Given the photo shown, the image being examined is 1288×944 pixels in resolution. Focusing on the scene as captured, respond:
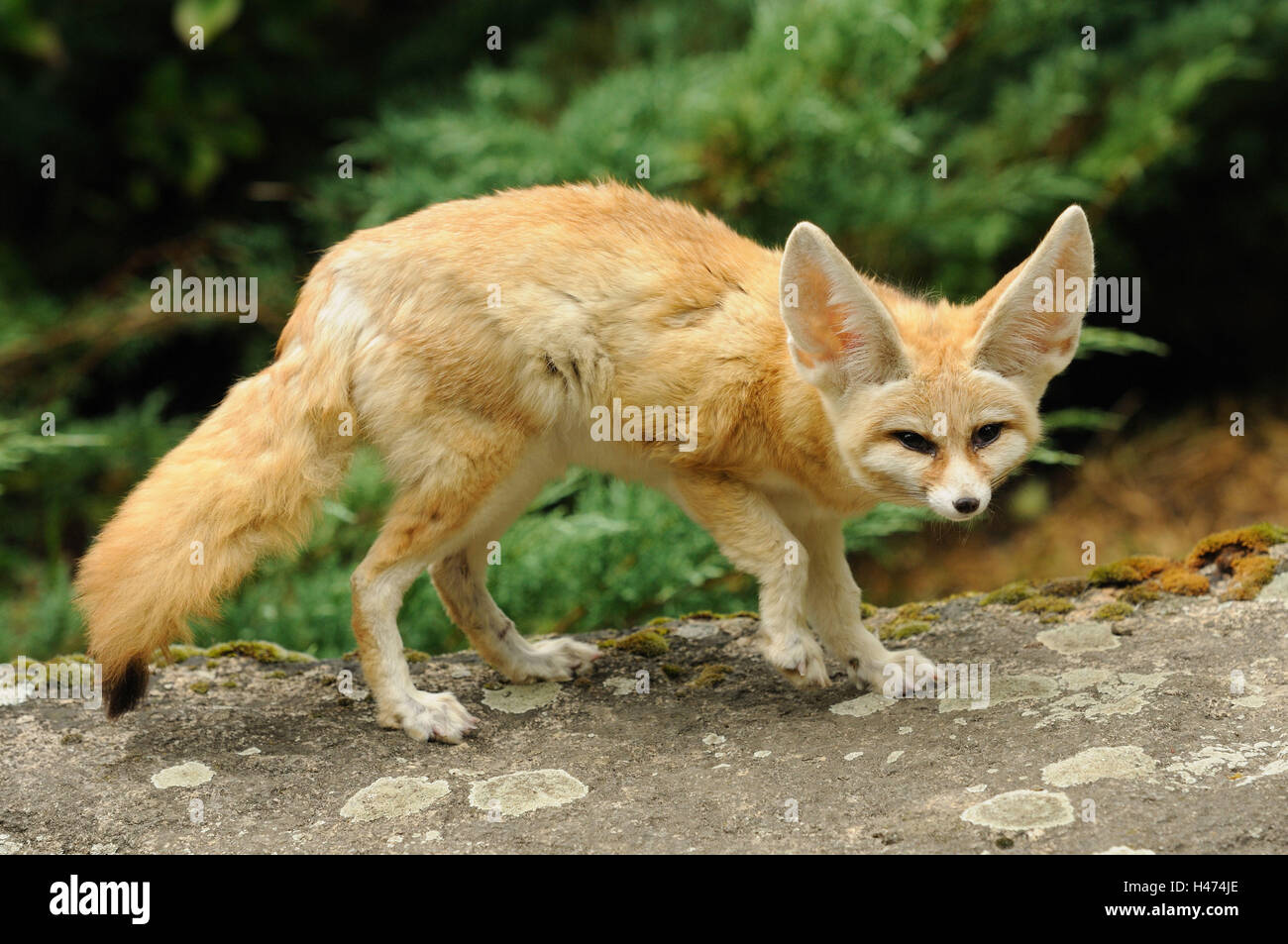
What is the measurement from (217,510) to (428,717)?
2.91ft

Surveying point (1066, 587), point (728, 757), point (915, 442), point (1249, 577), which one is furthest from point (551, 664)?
point (1249, 577)

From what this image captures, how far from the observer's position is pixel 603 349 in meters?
4.05

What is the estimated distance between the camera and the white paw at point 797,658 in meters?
3.88

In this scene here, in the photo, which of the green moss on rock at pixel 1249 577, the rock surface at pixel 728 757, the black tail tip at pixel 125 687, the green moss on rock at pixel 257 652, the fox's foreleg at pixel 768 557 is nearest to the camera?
the rock surface at pixel 728 757

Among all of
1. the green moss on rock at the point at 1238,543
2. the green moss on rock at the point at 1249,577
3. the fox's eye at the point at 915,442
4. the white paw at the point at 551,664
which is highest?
the fox's eye at the point at 915,442

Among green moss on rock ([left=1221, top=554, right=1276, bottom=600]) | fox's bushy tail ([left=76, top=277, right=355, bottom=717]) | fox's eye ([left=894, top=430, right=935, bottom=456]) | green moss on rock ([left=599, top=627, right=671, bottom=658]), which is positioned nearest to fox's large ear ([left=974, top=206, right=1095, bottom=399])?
fox's eye ([left=894, top=430, right=935, bottom=456])

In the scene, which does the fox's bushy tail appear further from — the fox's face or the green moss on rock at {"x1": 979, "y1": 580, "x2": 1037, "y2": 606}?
the green moss on rock at {"x1": 979, "y1": 580, "x2": 1037, "y2": 606}

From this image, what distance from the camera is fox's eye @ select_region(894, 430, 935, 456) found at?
368 centimetres

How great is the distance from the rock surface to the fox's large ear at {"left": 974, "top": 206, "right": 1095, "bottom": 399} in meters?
0.95

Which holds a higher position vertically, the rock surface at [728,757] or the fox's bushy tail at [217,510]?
the fox's bushy tail at [217,510]

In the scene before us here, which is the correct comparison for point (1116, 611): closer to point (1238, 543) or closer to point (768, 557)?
point (1238, 543)

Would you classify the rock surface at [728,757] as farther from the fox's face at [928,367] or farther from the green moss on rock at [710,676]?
the fox's face at [928,367]

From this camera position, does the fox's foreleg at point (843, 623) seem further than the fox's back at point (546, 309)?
Yes

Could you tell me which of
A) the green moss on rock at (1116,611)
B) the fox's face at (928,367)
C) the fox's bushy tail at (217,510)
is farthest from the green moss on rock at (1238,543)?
the fox's bushy tail at (217,510)
